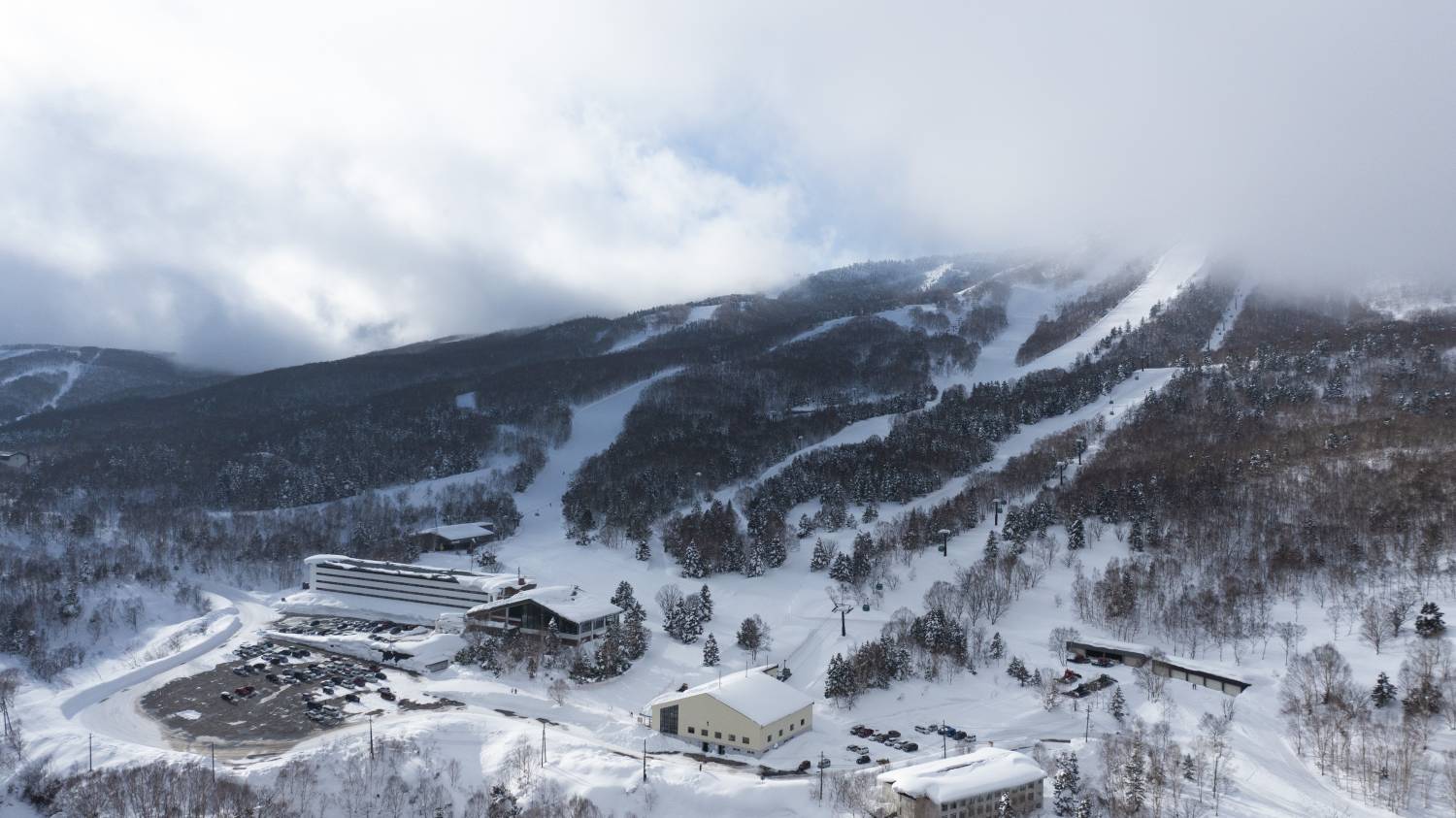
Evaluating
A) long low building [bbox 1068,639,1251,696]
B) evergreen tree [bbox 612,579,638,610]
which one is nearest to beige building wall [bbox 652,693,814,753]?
long low building [bbox 1068,639,1251,696]

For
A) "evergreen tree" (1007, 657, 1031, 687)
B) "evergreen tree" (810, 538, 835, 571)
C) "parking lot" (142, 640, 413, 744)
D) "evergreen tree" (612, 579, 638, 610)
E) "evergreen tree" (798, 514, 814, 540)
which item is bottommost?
"parking lot" (142, 640, 413, 744)

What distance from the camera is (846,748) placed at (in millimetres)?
53375

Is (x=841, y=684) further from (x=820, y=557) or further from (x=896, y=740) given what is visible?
(x=820, y=557)

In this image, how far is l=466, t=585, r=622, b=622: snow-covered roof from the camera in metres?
77.6

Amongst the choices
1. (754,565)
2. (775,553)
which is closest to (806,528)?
(775,553)

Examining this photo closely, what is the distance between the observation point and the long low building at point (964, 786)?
42688 mm

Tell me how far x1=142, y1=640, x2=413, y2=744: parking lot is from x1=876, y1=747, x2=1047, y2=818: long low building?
38.4 m

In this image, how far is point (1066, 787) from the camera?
44.8 meters

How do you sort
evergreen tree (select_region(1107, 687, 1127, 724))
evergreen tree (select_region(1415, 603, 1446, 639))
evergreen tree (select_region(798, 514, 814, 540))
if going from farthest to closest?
evergreen tree (select_region(798, 514, 814, 540))
evergreen tree (select_region(1415, 603, 1446, 639))
evergreen tree (select_region(1107, 687, 1127, 724))

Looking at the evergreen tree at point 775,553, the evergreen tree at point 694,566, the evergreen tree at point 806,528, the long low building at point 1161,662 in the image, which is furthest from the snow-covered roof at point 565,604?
the long low building at point 1161,662

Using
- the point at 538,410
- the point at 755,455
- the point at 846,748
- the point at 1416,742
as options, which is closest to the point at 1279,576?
the point at 1416,742

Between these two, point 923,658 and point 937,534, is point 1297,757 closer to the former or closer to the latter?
point 923,658

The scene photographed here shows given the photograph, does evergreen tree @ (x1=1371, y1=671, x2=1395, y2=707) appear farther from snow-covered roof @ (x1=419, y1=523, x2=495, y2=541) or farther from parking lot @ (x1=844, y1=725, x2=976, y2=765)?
snow-covered roof @ (x1=419, y1=523, x2=495, y2=541)

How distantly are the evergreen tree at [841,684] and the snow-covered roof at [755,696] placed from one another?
1939mm
